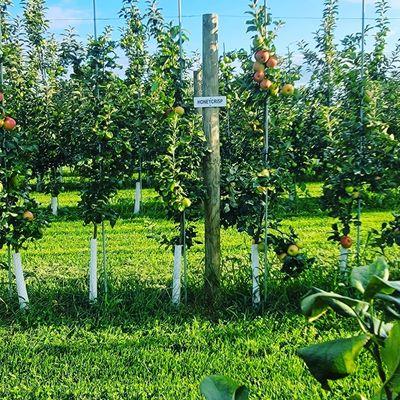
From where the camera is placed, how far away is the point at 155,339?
3.66m

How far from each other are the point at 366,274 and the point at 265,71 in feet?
10.5

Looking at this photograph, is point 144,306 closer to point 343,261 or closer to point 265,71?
point 343,261

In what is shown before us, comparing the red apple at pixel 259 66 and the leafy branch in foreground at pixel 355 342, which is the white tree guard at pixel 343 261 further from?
the leafy branch in foreground at pixel 355 342

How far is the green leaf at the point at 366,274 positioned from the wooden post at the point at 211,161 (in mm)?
3245

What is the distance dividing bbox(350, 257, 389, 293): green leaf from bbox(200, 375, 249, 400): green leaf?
0.23 m

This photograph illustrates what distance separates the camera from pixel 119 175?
4328 millimetres

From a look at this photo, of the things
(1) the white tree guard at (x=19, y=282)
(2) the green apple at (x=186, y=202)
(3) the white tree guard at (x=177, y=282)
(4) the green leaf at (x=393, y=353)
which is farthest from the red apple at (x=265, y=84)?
(4) the green leaf at (x=393, y=353)

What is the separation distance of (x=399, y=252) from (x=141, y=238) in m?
3.21

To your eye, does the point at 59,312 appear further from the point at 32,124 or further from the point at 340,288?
the point at 32,124

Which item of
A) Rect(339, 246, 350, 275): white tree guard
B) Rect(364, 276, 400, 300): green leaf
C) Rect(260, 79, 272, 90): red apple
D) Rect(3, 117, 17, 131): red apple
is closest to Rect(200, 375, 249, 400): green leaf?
Rect(364, 276, 400, 300): green leaf

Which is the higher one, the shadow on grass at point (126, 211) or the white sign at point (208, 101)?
the white sign at point (208, 101)

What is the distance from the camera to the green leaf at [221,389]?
0.76m

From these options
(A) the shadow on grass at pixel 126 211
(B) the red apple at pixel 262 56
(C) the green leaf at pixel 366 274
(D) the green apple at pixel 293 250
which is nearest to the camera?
(C) the green leaf at pixel 366 274

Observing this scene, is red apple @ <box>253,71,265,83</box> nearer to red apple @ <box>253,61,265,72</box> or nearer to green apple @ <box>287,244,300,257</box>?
red apple @ <box>253,61,265,72</box>
